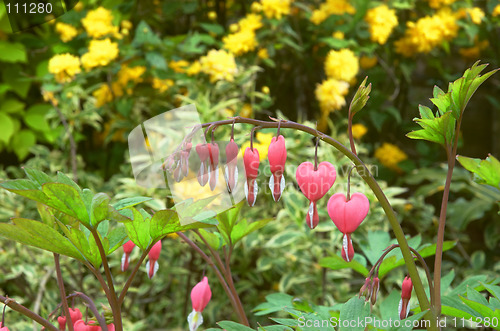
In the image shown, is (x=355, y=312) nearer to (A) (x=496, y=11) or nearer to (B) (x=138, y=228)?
(B) (x=138, y=228)

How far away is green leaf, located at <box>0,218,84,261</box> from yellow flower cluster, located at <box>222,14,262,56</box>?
1617mm

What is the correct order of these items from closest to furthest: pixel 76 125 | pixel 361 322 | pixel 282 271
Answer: pixel 361 322 → pixel 282 271 → pixel 76 125

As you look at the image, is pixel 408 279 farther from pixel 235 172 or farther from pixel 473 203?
pixel 473 203

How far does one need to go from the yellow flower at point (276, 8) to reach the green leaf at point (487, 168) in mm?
1593

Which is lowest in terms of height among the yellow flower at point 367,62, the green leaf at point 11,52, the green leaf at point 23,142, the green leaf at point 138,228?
the green leaf at point 23,142

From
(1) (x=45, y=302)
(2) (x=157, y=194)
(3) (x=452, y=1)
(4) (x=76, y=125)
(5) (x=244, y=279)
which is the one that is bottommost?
(5) (x=244, y=279)

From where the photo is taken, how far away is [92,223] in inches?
19.9

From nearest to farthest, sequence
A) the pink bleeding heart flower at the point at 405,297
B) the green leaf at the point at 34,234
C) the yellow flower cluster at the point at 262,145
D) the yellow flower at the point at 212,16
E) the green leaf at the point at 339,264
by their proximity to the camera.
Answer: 1. the green leaf at the point at 34,234
2. the pink bleeding heart flower at the point at 405,297
3. the green leaf at the point at 339,264
4. the yellow flower cluster at the point at 262,145
5. the yellow flower at the point at 212,16

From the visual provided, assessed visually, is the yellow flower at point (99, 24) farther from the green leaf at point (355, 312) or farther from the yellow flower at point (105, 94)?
the green leaf at point (355, 312)

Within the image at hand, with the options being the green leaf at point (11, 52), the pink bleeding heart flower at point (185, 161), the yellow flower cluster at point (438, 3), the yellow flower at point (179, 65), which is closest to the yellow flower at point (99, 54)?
the yellow flower at point (179, 65)

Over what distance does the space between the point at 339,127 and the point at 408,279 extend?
167cm

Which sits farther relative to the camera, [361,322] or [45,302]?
[45,302]

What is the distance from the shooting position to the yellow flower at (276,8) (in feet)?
6.73

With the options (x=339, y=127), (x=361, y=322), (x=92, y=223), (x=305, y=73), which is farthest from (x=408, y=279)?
(x=305, y=73)
